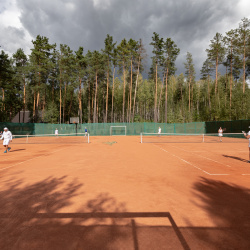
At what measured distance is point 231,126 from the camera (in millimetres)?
26719

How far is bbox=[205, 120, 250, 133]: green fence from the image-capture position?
2434 cm

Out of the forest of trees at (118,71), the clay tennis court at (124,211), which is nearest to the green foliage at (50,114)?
the forest of trees at (118,71)

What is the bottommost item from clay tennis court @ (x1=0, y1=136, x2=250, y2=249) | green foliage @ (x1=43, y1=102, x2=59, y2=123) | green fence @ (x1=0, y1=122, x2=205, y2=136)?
clay tennis court @ (x1=0, y1=136, x2=250, y2=249)

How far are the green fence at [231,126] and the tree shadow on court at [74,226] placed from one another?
27.8 meters

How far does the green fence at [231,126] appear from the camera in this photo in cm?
2434

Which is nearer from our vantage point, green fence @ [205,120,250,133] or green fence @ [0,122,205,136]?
green fence @ [205,120,250,133]

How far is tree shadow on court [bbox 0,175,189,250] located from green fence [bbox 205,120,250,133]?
27752 millimetres

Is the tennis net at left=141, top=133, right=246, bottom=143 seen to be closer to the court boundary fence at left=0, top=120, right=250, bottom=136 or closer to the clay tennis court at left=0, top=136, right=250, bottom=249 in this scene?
the court boundary fence at left=0, top=120, right=250, bottom=136

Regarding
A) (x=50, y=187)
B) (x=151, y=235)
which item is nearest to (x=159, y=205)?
(x=151, y=235)

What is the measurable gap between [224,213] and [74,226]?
3.22 meters

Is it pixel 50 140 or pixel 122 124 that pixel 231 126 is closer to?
pixel 122 124

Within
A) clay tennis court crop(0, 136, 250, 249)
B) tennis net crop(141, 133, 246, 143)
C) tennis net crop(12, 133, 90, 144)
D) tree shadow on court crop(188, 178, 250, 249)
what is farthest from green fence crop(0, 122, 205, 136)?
tree shadow on court crop(188, 178, 250, 249)

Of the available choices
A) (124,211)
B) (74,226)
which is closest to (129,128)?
(124,211)

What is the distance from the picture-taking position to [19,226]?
112 inches
